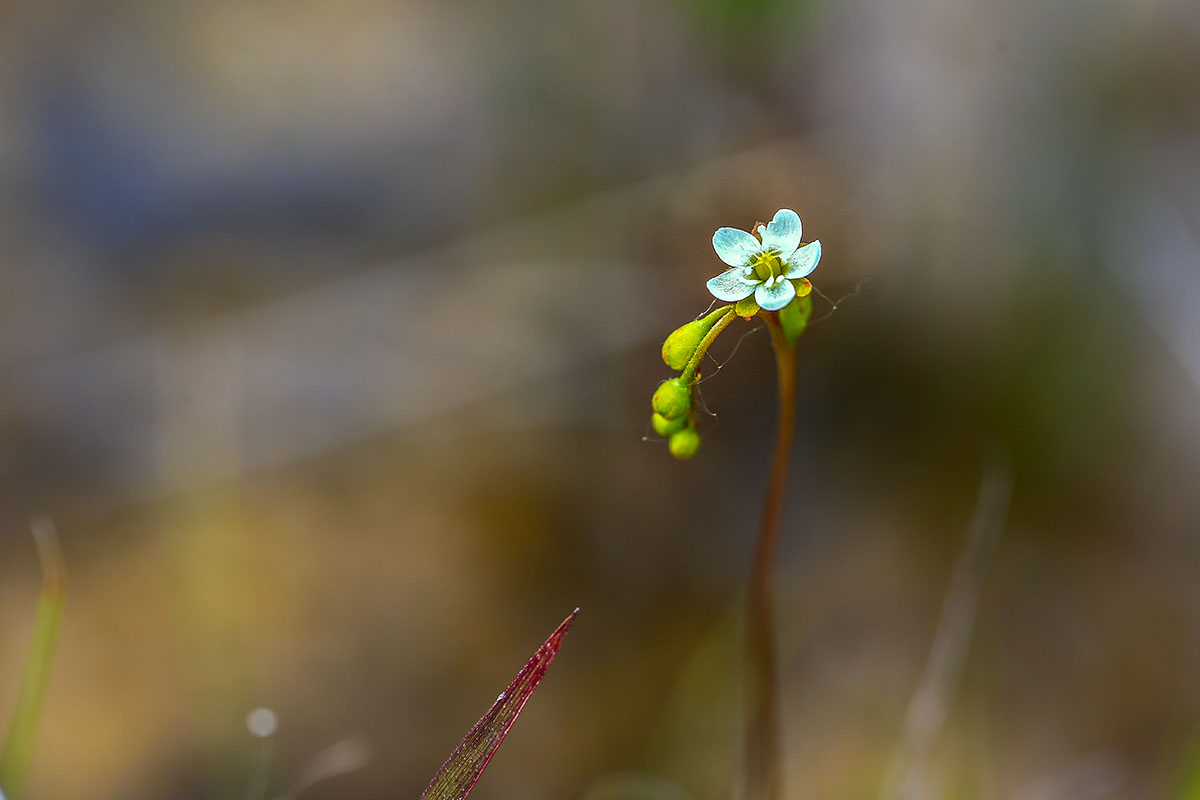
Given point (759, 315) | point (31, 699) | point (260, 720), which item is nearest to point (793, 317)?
point (759, 315)

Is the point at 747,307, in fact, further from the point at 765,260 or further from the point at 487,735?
the point at 487,735

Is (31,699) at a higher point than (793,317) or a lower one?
higher

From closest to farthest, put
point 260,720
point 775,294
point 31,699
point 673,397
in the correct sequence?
point 775,294, point 673,397, point 31,699, point 260,720

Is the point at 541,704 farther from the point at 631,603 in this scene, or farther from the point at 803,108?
the point at 803,108

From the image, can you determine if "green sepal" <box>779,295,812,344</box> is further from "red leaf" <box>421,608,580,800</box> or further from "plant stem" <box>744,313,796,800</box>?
"red leaf" <box>421,608,580,800</box>

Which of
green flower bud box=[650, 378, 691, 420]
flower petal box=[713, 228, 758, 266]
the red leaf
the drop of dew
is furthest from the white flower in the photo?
the drop of dew

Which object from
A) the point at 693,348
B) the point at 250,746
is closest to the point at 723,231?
the point at 693,348
